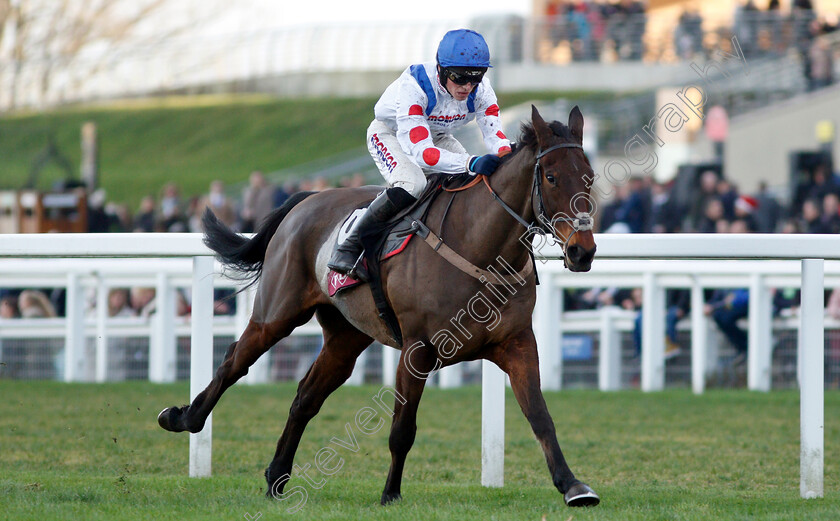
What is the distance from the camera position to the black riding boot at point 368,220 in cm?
495

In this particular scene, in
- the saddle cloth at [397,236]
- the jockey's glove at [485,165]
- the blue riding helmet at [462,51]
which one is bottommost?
the saddle cloth at [397,236]

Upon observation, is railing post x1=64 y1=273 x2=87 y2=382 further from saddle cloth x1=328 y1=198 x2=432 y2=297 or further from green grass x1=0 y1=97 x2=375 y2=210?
green grass x1=0 y1=97 x2=375 y2=210

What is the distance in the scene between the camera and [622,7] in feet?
85.6

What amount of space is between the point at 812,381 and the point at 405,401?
1757 mm

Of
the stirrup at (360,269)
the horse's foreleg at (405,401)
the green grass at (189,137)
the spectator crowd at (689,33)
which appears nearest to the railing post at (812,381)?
the horse's foreleg at (405,401)

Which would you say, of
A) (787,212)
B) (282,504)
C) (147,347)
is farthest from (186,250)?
(787,212)

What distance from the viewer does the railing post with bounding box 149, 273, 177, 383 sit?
9.63 meters

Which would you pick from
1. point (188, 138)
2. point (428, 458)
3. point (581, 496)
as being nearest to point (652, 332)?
point (428, 458)

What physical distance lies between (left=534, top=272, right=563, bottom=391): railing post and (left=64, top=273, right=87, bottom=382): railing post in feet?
13.1

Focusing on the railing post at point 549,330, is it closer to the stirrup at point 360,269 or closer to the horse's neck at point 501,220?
the stirrup at point 360,269

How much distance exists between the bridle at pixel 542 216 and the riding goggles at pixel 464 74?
54cm

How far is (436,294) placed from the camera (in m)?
4.62

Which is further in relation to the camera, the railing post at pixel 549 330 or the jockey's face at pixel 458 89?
the railing post at pixel 549 330

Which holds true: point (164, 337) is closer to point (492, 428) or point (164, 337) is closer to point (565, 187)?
point (492, 428)
